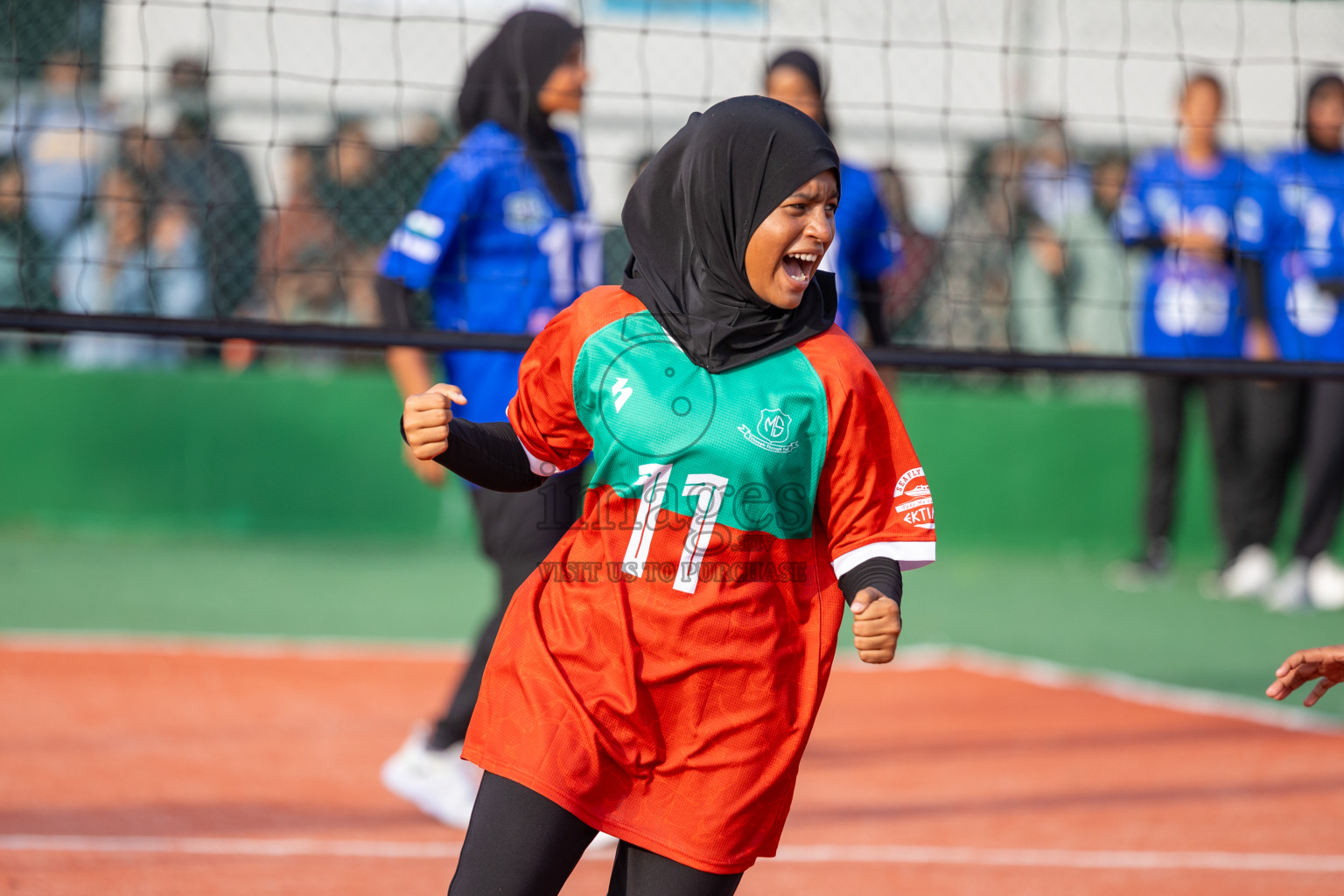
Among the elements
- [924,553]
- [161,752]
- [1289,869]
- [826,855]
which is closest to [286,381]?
[161,752]

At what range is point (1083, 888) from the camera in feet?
13.2

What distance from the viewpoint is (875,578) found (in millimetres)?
2428

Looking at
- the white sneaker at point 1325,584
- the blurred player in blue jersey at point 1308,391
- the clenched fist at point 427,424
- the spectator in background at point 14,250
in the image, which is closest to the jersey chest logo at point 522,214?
the clenched fist at point 427,424

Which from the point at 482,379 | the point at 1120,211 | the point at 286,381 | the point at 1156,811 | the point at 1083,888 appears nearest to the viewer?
the point at 1083,888

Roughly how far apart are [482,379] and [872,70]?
26.1 feet

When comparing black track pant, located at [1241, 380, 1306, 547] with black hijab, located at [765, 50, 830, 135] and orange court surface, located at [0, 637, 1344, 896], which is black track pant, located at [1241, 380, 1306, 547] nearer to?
orange court surface, located at [0, 637, 1344, 896]

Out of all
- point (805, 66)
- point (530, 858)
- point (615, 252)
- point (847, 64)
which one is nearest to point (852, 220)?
point (805, 66)

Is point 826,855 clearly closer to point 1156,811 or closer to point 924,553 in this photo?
point 1156,811

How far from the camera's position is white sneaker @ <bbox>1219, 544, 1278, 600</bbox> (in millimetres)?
8820

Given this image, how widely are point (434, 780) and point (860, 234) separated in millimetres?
2149

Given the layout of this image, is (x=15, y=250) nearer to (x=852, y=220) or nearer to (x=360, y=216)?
(x=360, y=216)

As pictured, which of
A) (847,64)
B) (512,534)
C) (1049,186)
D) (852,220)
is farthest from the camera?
(847,64)

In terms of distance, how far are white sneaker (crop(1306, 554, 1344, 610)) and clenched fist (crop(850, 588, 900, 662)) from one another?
674 cm

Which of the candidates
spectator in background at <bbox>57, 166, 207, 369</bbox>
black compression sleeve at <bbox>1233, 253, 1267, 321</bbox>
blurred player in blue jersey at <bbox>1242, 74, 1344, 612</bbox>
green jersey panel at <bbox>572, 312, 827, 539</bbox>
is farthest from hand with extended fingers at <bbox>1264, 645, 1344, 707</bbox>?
spectator in background at <bbox>57, 166, 207, 369</bbox>
